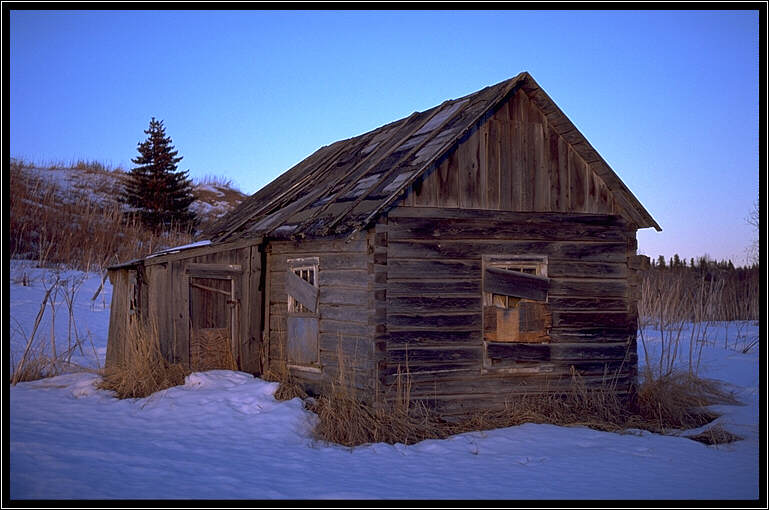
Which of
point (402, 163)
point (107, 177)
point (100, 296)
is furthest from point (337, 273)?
point (107, 177)

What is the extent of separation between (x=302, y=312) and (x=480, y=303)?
116 inches

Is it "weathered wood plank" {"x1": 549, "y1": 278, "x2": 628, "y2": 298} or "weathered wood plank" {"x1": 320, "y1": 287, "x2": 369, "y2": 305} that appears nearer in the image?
"weathered wood plank" {"x1": 320, "y1": 287, "x2": 369, "y2": 305}

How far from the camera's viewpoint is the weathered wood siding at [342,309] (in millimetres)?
9906

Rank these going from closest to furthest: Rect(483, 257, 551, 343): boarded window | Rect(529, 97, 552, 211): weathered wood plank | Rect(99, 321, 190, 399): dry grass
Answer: Rect(483, 257, 551, 343): boarded window, Rect(529, 97, 552, 211): weathered wood plank, Rect(99, 321, 190, 399): dry grass

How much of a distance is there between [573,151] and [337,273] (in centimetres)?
416

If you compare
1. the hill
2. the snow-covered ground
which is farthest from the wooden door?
the hill

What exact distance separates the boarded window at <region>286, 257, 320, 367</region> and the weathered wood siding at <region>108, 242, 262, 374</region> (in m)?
0.89

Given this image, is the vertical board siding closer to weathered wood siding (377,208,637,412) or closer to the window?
the window

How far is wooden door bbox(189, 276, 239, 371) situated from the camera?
40.2 ft

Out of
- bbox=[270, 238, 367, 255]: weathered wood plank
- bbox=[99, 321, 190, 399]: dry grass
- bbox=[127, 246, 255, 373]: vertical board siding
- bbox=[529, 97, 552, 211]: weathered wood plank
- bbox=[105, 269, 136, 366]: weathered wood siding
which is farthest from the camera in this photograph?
bbox=[105, 269, 136, 366]: weathered wood siding

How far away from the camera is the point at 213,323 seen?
1238 cm

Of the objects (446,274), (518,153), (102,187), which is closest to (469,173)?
(518,153)

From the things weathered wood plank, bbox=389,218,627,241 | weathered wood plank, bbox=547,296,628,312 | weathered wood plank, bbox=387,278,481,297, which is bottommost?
weathered wood plank, bbox=547,296,628,312
